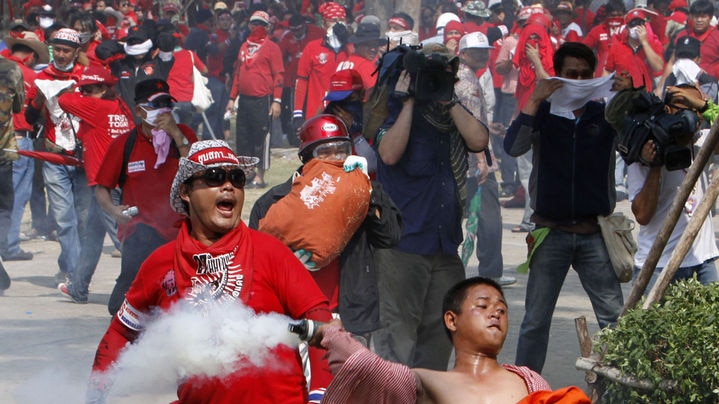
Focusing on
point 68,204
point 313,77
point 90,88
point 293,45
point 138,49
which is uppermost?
point 90,88

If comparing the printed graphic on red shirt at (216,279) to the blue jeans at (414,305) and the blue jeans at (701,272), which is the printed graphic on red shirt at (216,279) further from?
the blue jeans at (701,272)

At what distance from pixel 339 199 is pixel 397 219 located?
1.72 ft

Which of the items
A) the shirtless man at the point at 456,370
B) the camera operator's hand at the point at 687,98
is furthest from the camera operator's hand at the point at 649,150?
the shirtless man at the point at 456,370

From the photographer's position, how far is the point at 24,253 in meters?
12.1

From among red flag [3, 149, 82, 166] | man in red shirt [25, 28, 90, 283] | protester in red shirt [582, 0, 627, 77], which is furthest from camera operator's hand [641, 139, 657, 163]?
protester in red shirt [582, 0, 627, 77]

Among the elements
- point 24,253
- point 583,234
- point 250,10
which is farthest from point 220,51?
point 583,234

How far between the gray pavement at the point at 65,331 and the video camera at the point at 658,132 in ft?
6.10

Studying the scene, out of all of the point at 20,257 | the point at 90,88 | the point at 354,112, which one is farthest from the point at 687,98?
the point at 20,257

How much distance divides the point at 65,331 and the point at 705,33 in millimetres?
9896

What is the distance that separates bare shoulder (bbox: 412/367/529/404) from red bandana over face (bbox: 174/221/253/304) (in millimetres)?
775

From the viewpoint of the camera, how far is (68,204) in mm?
10914

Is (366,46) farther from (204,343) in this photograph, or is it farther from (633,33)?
(204,343)

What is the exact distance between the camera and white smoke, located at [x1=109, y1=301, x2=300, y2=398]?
13.5 feet

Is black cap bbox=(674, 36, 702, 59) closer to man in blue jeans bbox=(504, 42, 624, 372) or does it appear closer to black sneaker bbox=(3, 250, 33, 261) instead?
black sneaker bbox=(3, 250, 33, 261)
